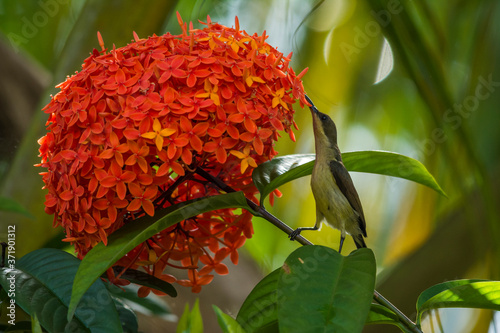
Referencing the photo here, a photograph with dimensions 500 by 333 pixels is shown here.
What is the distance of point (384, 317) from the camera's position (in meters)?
0.82

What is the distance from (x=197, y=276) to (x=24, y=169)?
0.53m

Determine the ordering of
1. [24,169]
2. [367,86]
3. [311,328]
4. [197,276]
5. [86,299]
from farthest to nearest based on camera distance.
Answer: [367,86]
[24,169]
[197,276]
[86,299]
[311,328]

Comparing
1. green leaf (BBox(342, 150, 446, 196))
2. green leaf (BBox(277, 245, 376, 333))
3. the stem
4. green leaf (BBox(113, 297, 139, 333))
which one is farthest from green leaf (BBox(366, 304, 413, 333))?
green leaf (BBox(113, 297, 139, 333))

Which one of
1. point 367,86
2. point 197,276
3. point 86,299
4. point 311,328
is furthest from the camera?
point 367,86

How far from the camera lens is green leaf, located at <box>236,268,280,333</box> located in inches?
32.7

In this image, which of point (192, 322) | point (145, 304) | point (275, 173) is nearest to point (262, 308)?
point (192, 322)

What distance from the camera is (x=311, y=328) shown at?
599 mm

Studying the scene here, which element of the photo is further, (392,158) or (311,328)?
(392,158)

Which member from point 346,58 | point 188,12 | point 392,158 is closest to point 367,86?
point 346,58

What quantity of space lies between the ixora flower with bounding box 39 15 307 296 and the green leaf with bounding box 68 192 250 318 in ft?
0.09

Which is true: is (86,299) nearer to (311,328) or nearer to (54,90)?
(311,328)

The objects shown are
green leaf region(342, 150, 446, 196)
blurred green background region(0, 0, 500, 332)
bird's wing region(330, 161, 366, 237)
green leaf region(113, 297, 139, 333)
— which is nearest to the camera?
green leaf region(342, 150, 446, 196)

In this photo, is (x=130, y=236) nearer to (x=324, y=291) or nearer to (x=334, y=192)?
(x=324, y=291)

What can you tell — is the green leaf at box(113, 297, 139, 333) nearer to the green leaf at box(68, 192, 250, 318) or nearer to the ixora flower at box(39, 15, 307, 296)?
the ixora flower at box(39, 15, 307, 296)
